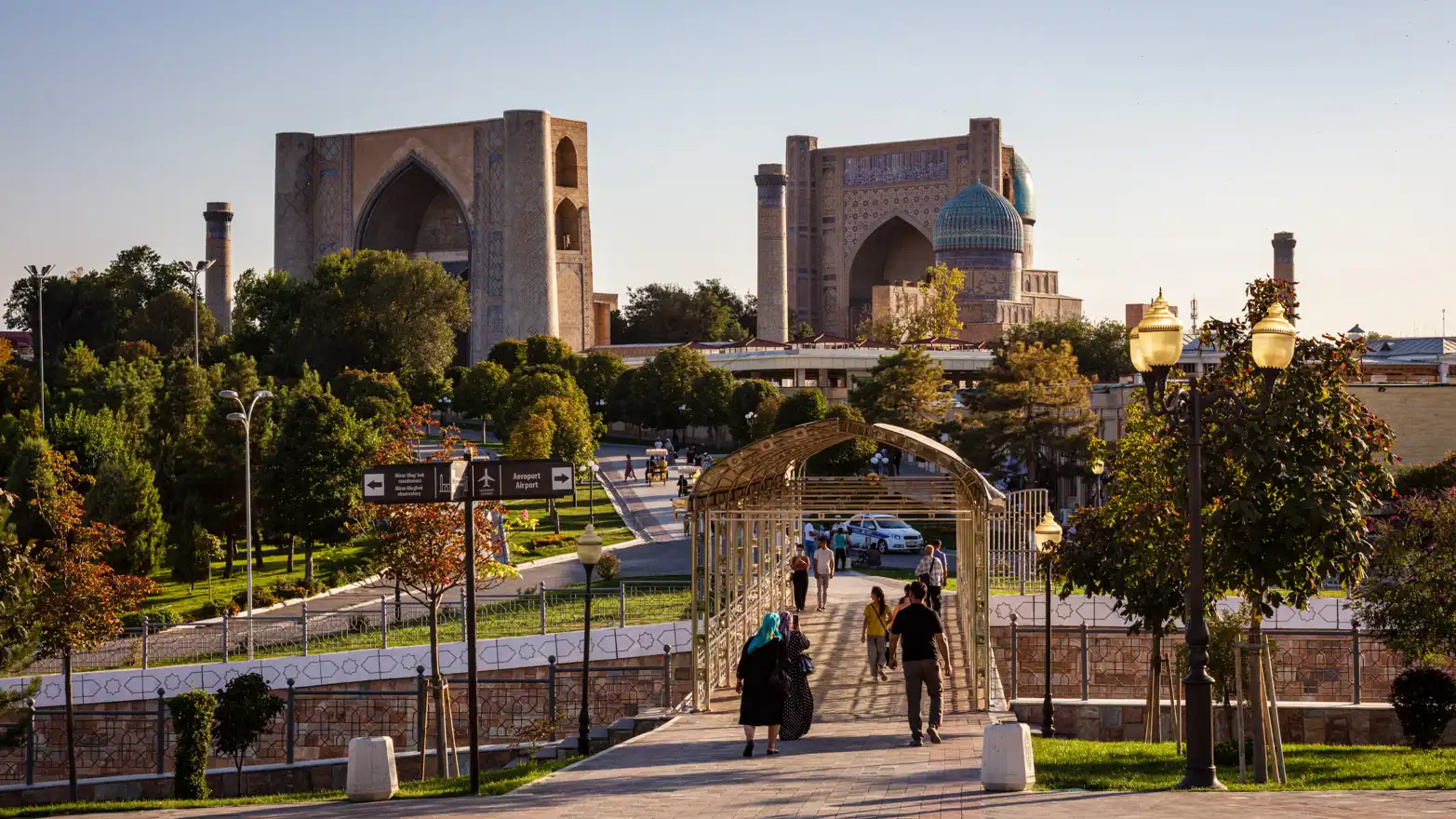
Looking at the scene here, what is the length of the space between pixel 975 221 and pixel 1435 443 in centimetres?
4824

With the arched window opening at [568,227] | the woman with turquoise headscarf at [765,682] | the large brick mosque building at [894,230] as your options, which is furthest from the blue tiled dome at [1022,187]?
the woman with turquoise headscarf at [765,682]

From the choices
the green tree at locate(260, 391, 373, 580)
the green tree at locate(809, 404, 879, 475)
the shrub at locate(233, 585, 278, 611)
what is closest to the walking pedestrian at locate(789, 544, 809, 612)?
the shrub at locate(233, 585, 278, 611)

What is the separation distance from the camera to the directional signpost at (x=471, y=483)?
11422 millimetres

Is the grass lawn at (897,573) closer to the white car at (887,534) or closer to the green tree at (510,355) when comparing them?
the white car at (887,534)

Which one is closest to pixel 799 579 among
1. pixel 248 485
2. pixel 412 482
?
pixel 412 482

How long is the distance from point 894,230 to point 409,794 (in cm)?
8320

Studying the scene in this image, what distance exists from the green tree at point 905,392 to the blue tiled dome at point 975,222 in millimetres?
39155

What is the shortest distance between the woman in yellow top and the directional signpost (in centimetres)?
466

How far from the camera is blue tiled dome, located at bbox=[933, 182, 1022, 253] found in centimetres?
8606

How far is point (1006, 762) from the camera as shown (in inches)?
414

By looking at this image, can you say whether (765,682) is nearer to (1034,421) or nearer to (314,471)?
(314,471)

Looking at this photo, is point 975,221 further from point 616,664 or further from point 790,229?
point 616,664

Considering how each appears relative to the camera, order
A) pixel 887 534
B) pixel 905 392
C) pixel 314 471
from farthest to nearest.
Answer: pixel 905 392 → pixel 887 534 → pixel 314 471

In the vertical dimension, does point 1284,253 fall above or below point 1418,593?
above
